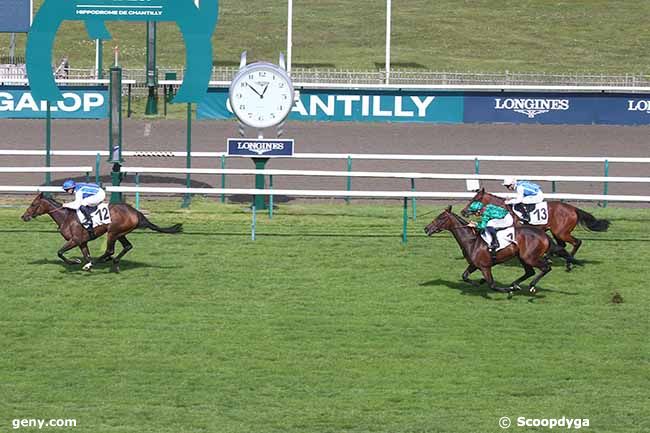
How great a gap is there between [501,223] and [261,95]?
7582mm

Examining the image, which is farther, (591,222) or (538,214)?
(591,222)

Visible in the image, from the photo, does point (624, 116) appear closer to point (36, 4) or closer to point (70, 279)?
point (70, 279)

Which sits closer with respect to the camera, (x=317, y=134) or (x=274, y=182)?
(x=274, y=182)

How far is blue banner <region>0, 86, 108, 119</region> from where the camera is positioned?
31.6 meters

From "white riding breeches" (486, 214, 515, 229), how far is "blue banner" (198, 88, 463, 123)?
60.9ft

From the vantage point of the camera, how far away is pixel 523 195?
1594 centimetres

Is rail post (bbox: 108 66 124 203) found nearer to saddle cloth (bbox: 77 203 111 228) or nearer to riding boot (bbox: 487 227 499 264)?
saddle cloth (bbox: 77 203 111 228)

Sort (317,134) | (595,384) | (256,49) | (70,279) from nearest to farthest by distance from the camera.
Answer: (595,384) → (70,279) → (317,134) → (256,49)

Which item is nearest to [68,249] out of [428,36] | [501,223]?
[501,223]

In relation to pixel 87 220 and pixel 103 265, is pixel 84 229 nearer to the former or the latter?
pixel 87 220

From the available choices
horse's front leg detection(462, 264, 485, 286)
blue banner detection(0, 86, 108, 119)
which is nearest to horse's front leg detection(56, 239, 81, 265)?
horse's front leg detection(462, 264, 485, 286)

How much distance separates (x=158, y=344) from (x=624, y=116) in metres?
23.0

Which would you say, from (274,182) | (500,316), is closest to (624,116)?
(274,182)

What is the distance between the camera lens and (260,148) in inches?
821
